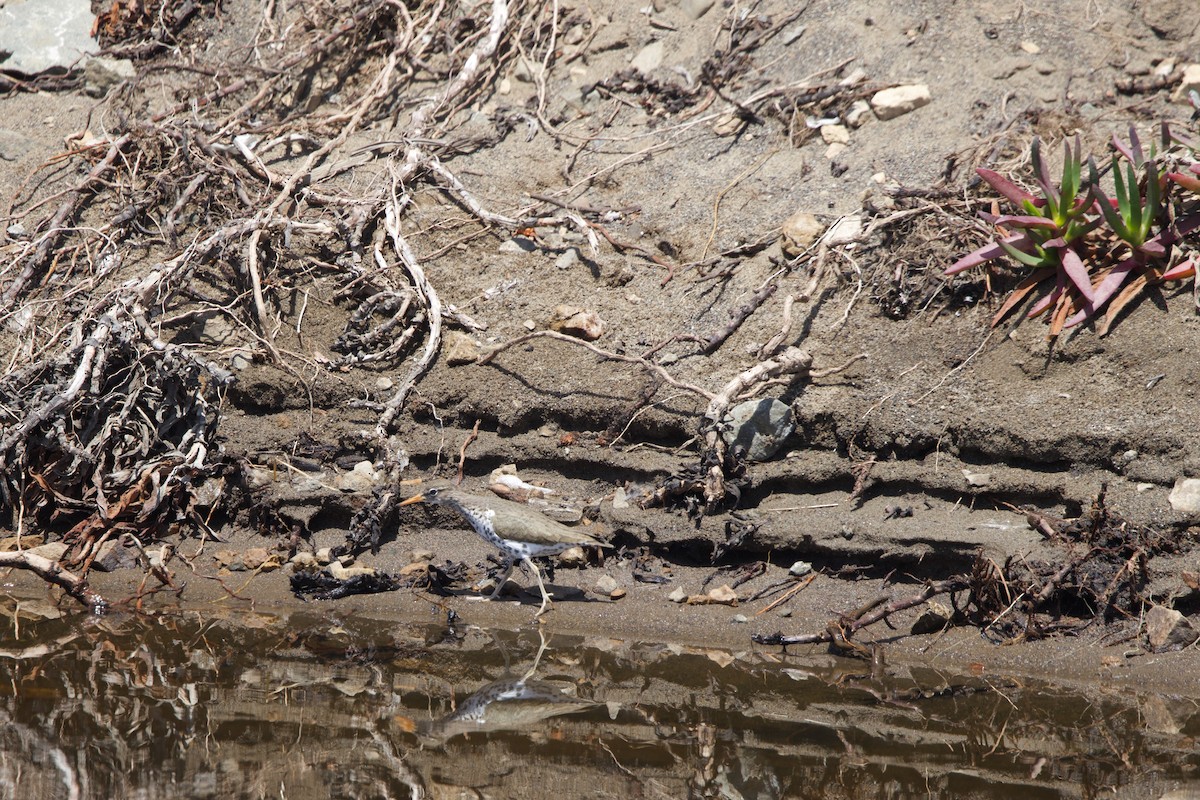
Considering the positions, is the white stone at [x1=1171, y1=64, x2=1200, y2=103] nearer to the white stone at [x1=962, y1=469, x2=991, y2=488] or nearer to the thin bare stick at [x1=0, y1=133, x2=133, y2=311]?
the white stone at [x1=962, y1=469, x2=991, y2=488]

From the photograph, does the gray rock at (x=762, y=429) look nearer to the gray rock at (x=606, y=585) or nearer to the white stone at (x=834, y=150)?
the gray rock at (x=606, y=585)

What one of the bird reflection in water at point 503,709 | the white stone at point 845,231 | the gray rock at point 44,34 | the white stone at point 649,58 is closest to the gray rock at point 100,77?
the gray rock at point 44,34

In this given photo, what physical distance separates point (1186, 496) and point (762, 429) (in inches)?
78.5

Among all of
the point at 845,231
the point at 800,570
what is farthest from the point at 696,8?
the point at 800,570

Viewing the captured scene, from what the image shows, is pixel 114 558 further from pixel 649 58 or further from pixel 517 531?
pixel 649 58

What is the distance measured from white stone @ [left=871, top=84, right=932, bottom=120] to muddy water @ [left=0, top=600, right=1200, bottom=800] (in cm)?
383

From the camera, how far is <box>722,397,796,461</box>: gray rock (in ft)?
17.5

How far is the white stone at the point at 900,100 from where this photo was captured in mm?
6645

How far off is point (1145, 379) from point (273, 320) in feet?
15.9

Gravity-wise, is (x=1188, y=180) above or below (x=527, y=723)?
above

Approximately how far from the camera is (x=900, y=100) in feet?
21.8

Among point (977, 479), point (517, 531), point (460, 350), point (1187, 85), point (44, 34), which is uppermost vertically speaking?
point (44, 34)

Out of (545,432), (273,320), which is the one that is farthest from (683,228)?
(273,320)

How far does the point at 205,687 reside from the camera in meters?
4.33
